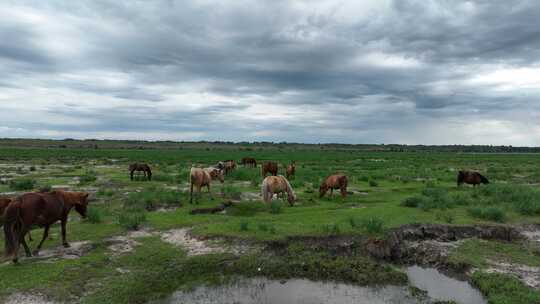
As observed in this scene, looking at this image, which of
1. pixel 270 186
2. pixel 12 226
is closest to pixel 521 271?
pixel 270 186

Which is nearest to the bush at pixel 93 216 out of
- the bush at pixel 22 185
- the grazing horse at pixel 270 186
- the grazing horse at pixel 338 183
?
the grazing horse at pixel 270 186

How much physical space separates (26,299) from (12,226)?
2252 mm

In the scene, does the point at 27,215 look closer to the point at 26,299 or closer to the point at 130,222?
the point at 26,299

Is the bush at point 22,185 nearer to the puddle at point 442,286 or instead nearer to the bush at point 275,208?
the bush at point 275,208

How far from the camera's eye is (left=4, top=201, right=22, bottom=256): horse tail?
7.58 m

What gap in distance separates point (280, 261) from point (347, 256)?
1.81 metres

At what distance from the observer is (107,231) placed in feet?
35.1

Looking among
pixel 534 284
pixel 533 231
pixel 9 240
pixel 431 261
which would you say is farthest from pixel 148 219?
pixel 533 231

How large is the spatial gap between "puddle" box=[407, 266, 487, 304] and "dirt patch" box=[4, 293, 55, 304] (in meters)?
7.55

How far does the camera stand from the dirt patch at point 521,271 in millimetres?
7352

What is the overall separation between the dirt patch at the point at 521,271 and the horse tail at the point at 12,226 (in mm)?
10875

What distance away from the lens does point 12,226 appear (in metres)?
7.77

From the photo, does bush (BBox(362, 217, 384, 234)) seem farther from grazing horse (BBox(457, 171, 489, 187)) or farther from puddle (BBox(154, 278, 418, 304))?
grazing horse (BBox(457, 171, 489, 187))

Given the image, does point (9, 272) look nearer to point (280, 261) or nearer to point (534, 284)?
point (280, 261)
